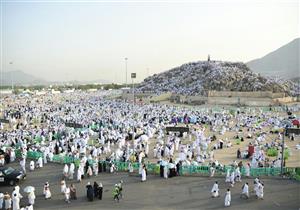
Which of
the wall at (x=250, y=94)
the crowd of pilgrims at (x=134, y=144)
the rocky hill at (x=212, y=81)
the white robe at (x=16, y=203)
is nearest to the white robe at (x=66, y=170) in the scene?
the crowd of pilgrims at (x=134, y=144)

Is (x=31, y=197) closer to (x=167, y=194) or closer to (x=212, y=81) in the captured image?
(x=167, y=194)

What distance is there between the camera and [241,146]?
82.3 ft

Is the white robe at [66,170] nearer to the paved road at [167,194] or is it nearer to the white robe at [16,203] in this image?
the paved road at [167,194]

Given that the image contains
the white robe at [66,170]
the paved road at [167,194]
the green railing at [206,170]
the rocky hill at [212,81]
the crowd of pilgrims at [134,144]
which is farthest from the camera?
the rocky hill at [212,81]

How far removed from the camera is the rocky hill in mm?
71338

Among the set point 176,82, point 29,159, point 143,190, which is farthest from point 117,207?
point 176,82

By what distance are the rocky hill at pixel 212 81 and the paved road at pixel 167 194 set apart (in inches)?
2057

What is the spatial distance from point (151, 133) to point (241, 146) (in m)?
6.63

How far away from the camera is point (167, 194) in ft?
46.2

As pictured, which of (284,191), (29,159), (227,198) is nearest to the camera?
(227,198)

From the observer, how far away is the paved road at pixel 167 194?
12.9 meters

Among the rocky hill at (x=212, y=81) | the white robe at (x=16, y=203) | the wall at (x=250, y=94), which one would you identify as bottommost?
the white robe at (x=16, y=203)

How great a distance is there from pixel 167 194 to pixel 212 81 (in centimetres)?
6204

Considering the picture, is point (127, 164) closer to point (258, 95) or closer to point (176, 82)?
point (258, 95)
